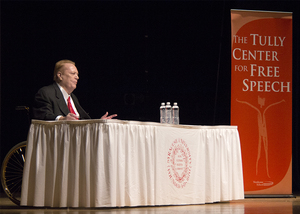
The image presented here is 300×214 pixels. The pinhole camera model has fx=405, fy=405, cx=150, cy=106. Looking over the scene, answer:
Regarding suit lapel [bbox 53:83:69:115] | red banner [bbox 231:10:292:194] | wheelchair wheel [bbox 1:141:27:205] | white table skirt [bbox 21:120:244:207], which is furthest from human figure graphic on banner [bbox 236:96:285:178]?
wheelchair wheel [bbox 1:141:27:205]

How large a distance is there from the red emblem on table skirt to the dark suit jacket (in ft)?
3.65

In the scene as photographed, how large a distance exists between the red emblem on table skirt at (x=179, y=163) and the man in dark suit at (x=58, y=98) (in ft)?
2.19

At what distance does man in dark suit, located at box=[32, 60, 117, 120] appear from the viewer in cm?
377

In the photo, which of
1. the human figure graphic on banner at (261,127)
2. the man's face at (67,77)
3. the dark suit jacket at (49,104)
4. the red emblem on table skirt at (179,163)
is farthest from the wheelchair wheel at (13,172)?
the human figure graphic on banner at (261,127)

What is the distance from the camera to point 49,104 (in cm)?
383

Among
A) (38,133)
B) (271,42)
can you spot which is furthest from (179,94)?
(38,133)

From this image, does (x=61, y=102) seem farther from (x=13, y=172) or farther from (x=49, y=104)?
(x=13, y=172)

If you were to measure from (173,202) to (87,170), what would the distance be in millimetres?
924

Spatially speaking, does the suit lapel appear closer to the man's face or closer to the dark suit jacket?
the dark suit jacket

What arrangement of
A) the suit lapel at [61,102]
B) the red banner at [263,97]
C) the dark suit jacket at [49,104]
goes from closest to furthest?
1. the dark suit jacket at [49,104]
2. the suit lapel at [61,102]
3. the red banner at [263,97]

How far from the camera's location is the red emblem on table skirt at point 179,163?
Answer: 3.80 metres

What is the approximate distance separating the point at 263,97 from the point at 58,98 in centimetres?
258

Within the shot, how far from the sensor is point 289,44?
16.9 feet

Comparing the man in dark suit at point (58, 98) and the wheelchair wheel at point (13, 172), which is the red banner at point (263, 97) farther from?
the wheelchair wheel at point (13, 172)
